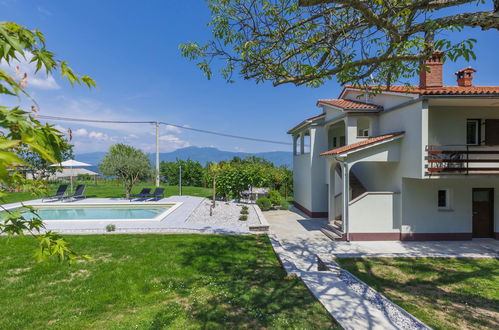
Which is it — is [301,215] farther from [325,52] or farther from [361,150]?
[325,52]

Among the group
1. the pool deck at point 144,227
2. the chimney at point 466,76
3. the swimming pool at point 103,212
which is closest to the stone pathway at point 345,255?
the pool deck at point 144,227

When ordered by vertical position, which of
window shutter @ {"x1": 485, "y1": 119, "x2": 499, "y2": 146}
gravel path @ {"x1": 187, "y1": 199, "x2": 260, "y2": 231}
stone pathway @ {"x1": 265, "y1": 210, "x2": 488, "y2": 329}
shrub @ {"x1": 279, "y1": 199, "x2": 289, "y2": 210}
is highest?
window shutter @ {"x1": 485, "y1": 119, "x2": 499, "y2": 146}

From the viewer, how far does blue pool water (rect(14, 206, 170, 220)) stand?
15.3 m

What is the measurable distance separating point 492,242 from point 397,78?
31.2 ft

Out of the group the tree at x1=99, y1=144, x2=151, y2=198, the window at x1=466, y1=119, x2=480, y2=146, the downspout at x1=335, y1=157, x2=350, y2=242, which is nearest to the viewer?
the downspout at x1=335, y1=157, x2=350, y2=242

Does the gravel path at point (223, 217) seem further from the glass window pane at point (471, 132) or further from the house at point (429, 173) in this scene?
the glass window pane at point (471, 132)

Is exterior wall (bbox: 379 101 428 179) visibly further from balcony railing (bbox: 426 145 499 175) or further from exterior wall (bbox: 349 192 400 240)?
exterior wall (bbox: 349 192 400 240)

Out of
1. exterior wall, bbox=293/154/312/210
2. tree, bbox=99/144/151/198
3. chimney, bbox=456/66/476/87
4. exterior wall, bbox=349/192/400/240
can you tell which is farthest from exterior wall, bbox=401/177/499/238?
tree, bbox=99/144/151/198

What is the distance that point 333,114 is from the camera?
14195 millimetres

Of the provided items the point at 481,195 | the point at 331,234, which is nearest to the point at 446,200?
the point at 481,195

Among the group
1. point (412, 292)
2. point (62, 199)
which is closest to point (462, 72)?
point (412, 292)

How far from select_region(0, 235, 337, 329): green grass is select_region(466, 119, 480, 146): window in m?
10.3

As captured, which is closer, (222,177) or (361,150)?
(361,150)

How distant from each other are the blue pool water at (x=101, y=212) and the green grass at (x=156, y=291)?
6432 millimetres
